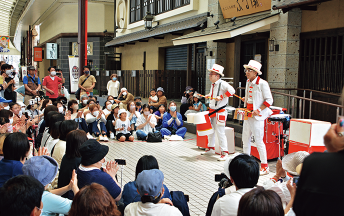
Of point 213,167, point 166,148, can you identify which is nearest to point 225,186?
point 213,167

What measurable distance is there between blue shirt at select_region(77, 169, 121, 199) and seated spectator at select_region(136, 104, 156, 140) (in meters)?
7.46

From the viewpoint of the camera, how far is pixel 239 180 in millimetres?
3061

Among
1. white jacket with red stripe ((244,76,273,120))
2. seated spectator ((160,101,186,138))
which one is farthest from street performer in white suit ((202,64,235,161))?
seated spectator ((160,101,186,138))

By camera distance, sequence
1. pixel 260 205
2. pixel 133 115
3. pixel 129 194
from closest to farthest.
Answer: pixel 260 205 → pixel 129 194 → pixel 133 115

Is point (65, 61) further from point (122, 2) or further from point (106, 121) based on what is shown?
point (106, 121)

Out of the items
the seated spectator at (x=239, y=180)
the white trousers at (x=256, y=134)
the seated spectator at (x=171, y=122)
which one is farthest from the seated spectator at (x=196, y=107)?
the seated spectator at (x=239, y=180)

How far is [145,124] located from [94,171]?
302 inches

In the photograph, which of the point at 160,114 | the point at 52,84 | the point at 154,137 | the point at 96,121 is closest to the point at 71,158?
the point at 154,137

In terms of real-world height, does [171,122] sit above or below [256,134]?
below

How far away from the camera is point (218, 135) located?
8.39 m

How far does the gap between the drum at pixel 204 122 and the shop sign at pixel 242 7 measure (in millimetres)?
4806

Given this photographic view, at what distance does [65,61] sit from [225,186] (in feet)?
89.7

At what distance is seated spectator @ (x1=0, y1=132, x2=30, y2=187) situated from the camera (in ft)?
11.4

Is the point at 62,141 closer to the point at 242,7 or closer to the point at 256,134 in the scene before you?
the point at 256,134
